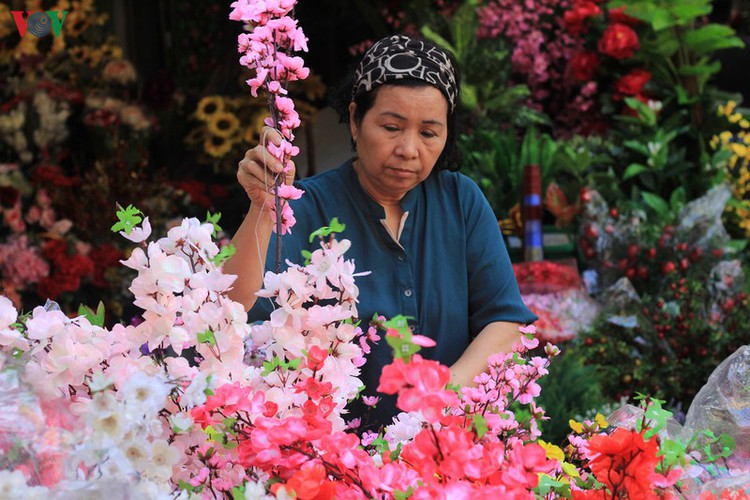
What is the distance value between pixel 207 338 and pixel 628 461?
0.41 metres

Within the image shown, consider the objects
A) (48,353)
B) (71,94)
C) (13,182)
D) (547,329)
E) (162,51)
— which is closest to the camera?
(48,353)

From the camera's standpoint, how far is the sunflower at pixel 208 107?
178 inches

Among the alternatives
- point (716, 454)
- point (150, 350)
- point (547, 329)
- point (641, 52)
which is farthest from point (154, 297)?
point (641, 52)

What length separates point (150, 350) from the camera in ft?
3.33

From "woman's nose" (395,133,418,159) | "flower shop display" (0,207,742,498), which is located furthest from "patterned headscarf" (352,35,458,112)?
"flower shop display" (0,207,742,498)

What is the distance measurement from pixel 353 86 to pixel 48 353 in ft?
3.49

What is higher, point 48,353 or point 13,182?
point 48,353

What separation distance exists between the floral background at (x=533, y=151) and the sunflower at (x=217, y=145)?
1cm

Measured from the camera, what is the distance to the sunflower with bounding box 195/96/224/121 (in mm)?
4527

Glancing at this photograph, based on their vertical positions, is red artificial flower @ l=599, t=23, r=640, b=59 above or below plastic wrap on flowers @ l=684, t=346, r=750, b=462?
above

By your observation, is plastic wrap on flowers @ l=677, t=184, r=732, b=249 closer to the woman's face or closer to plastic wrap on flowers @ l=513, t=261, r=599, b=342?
plastic wrap on flowers @ l=513, t=261, r=599, b=342

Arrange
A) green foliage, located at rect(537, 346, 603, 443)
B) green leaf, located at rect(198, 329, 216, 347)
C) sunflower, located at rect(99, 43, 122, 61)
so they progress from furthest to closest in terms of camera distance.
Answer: sunflower, located at rect(99, 43, 122, 61), green foliage, located at rect(537, 346, 603, 443), green leaf, located at rect(198, 329, 216, 347)

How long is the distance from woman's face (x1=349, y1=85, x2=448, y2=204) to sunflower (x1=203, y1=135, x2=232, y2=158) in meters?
2.76

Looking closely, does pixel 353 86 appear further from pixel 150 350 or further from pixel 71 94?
pixel 71 94
